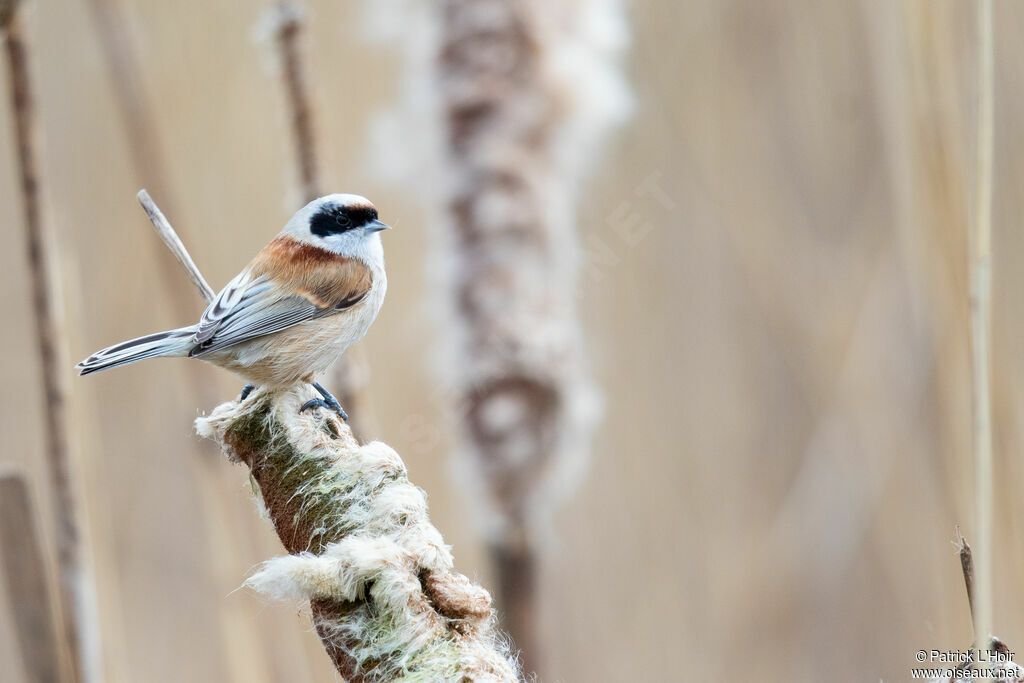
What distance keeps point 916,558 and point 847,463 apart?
0.34 metres

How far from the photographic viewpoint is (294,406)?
0.93m

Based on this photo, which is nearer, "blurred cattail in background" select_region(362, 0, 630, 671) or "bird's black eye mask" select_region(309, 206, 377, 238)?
"bird's black eye mask" select_region(309, 206, 377, 238)

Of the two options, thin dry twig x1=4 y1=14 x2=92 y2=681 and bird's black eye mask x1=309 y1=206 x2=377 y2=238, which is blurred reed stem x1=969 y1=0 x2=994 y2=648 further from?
thin dry twig x1=4 y1=14 x2=92 y2=681

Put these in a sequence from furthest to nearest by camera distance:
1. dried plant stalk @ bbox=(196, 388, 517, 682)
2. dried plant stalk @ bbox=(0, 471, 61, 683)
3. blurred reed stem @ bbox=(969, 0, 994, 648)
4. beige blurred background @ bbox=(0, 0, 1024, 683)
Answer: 1. beige blurred background @ bbox=(0, 0, 1024, 683)
2. dried plant stalk @ bbox=(0, 471, 61, 683)
3. blurred reed stem @ bbox=(969, 0, 994, 648)
4. dried plant stalk @ bbox=(196, 388, 517, 682)

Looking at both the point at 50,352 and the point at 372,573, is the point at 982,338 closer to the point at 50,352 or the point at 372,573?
the point at 372,573

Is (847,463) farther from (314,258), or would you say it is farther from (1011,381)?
(314,258)

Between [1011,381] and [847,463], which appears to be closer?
[1011,381]

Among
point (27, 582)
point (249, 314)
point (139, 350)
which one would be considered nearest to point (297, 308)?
point (249, 314)

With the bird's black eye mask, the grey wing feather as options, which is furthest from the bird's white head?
the grey wing feather

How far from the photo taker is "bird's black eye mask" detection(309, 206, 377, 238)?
1.28m

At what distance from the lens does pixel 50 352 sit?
1221mm

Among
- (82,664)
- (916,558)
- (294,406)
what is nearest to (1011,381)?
(916,558)

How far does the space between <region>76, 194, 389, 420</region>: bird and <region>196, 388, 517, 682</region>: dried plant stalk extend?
18cm

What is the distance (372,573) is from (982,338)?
0.69 m
